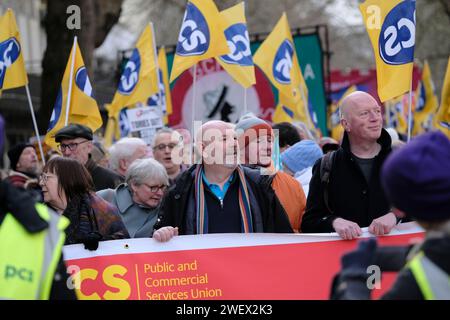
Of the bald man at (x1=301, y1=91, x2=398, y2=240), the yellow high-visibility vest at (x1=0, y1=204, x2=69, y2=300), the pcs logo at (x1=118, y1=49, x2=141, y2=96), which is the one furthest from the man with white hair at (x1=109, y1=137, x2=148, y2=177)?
the yellow high-visibility vest at (x1=0, y1=204, x2=69, y2=300)

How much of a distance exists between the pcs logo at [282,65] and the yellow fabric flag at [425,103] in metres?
5.70

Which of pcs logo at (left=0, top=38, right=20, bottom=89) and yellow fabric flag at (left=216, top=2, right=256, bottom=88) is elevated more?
pcs logo at (left=0, top=38, right=20, bottom=89)

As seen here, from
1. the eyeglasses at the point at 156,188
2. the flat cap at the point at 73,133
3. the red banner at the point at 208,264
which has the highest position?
the flat cap at the point at 73,133

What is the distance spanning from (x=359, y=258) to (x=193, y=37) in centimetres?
652

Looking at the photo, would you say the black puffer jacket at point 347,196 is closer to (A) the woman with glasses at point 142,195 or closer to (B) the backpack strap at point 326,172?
(B) the backpack strap at point 326,172

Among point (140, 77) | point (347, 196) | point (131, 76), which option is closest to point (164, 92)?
point (131, 76)

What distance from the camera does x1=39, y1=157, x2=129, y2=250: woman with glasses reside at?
552 centimetres

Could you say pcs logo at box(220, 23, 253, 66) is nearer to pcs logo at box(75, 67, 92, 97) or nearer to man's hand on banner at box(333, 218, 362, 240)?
pcs logo at box(75, 67, 92, 97)

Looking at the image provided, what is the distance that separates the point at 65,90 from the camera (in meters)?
9.04

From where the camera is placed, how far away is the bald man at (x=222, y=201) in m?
5.41

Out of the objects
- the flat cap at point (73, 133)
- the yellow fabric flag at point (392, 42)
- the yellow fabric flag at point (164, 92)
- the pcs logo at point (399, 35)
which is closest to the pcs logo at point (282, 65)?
the yellow fabric flag at point (164, 92)

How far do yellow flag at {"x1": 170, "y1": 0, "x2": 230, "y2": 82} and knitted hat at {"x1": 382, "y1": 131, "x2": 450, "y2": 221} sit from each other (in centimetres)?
629

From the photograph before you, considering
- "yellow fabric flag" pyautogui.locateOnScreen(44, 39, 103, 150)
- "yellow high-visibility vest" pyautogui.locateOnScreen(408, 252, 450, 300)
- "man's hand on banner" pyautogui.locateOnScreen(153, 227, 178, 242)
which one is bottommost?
"man's hand on banner" pyautogui.locateOnScreen(153, 227, 178, 242)
